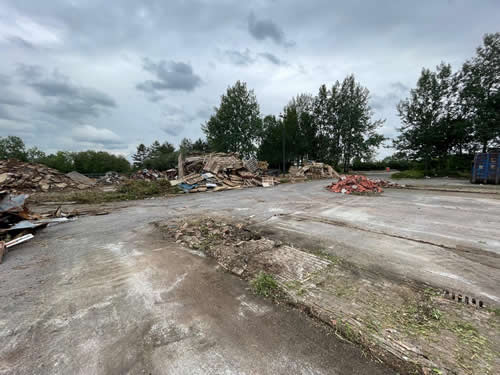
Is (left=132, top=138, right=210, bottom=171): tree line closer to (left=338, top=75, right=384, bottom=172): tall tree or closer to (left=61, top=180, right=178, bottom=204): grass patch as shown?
(left=61, top=180, right=178, bottom=204): grass patch

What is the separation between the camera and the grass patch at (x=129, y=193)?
8461 mm

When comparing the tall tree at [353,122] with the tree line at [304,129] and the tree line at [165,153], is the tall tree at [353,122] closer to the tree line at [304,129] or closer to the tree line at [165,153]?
the tree line at [304,129]

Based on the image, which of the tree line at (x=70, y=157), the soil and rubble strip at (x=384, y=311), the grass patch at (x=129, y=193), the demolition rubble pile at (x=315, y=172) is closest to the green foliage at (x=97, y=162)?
the tree line at (x=70, y=157)

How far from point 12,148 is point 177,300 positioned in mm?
55597

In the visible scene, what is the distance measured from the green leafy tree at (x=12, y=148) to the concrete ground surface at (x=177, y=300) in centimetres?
4977

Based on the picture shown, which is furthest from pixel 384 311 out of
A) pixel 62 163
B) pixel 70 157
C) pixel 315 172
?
pixel 70 157

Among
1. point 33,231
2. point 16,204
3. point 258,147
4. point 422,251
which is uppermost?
point 258,147

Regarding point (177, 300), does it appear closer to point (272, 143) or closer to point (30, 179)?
point (30, 179)

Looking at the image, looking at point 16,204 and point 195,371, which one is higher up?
point 16,204

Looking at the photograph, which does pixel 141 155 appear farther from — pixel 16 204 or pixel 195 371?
pixel 195 371

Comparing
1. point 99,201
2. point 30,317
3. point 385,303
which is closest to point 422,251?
point 385,303

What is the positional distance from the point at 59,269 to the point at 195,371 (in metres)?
2.66

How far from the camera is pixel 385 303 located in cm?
177

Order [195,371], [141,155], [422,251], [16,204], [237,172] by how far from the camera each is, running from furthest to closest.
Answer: [141,155]
[237,172]
[16,204]
[422,251]
[195,371]
